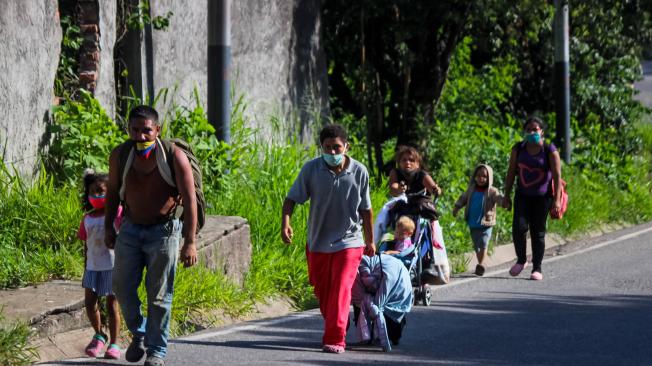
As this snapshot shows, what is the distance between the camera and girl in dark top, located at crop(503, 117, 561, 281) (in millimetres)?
13805

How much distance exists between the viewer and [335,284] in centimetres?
941

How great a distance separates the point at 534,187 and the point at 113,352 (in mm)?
6270

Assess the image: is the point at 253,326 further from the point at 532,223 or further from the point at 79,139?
the point at 532,223

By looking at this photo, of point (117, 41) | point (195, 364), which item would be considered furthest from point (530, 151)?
point (195, 364)

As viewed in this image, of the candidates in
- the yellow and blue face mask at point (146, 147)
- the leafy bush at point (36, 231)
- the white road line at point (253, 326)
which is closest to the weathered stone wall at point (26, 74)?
the leafy bush at point (36, 231)

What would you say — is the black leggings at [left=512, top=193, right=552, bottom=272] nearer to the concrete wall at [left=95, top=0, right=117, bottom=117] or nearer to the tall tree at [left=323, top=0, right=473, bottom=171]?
the concrete wall at [left=95, top=0, right=117, bottom=117]

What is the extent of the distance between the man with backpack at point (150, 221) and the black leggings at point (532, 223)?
6.33 metres

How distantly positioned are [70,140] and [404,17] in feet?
22.9

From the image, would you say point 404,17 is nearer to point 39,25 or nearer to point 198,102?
point 198,102

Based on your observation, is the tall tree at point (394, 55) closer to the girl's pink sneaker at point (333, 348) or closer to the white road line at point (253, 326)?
the white road line at point (253, 326)

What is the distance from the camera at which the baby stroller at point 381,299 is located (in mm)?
9674

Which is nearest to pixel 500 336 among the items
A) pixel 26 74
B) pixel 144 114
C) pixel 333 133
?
pixel 333 133

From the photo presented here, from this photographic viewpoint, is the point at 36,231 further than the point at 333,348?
Yes

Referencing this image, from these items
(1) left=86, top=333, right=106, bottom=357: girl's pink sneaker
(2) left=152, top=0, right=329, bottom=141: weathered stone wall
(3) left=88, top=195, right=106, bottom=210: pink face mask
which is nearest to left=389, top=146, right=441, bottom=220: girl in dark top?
(3) left=88, top=195, right=106, bottom=210: pink face mask
